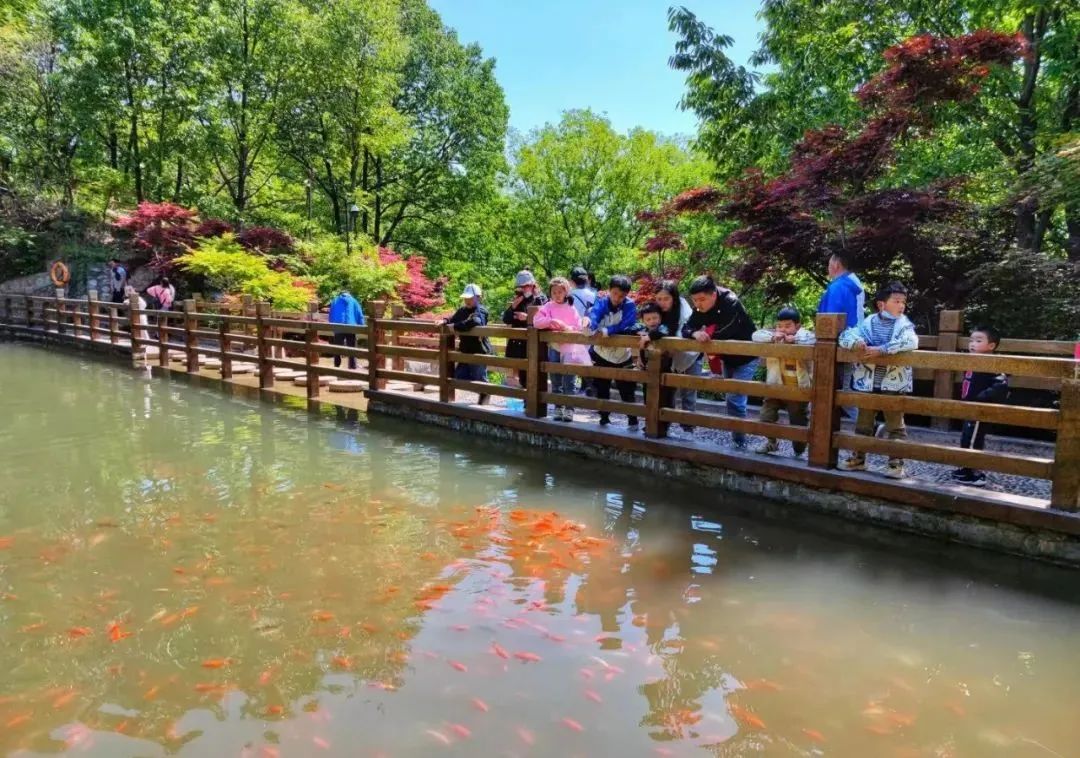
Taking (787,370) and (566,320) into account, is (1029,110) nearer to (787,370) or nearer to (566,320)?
(787,370)

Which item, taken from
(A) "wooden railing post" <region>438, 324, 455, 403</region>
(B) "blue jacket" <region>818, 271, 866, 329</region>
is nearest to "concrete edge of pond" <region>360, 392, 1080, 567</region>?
(A) "wooden railing post" <region>438, 324, 455, 403</region>

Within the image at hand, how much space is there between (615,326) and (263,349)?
6375mm

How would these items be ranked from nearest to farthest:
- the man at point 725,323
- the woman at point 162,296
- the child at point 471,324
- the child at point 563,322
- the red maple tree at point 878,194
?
the man at point 725,323 < the child at point 563,322 < the red maple tree at point 878,194 < the child at point 471,324 < the woman at point 162,296

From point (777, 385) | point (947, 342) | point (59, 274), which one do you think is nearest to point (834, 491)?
point (777, 385)

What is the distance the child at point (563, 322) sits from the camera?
7.02 meters

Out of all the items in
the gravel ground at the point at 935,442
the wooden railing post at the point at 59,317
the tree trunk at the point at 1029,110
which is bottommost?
the gravel ground at the point at 935,442

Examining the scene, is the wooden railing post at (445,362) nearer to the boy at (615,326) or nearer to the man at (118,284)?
the boy at (615,326)

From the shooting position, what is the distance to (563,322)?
7086 mm

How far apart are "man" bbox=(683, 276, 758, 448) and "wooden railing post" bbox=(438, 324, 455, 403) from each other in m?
3.21

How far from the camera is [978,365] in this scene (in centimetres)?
439

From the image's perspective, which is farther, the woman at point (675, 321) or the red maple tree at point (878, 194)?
the red maple tree at point (878, 194)

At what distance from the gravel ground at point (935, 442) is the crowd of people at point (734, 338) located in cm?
13

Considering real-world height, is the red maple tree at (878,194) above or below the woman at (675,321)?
above

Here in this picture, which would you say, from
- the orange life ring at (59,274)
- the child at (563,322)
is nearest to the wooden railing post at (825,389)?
the child at (563,322)
